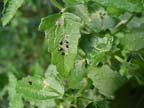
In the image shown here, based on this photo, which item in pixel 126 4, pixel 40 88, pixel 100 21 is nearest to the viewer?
pixel 126 4

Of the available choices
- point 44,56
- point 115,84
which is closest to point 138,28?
point 115,84

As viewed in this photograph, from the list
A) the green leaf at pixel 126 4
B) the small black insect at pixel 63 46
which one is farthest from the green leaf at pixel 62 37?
the green leaf at pixel 126 4

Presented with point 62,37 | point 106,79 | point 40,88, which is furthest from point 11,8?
point 106,79

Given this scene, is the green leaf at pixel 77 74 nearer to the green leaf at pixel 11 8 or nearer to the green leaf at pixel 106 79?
the green leaf at pixel 106 79

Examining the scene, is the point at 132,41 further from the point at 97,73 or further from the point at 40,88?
the point at 40,88

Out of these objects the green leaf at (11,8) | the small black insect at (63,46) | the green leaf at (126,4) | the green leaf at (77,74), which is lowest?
the green leaf at (77,74)

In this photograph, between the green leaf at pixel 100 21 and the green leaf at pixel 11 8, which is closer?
the green leaf at pixel 11 8
